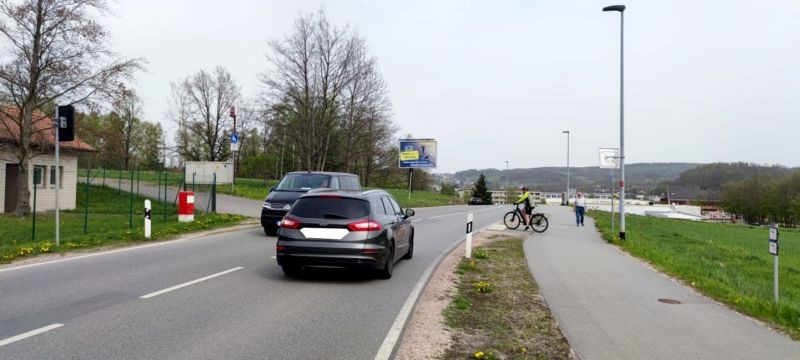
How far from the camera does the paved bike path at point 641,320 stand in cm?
552

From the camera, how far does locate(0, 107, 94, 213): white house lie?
23.1m

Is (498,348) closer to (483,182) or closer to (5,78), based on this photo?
(5,78)

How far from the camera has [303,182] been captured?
1616 centimetres

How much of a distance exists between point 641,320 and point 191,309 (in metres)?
5.38

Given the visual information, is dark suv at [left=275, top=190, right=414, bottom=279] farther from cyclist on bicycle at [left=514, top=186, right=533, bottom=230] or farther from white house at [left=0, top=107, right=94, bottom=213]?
white house at [left=0, top=107, right=94, bottom=213]

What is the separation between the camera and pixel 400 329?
584cm

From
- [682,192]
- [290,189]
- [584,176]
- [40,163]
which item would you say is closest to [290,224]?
[290,189]

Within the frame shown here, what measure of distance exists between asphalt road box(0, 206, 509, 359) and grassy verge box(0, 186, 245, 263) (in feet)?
5.75

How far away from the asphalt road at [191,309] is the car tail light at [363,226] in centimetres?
87

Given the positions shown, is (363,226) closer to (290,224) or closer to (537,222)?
(290,224)

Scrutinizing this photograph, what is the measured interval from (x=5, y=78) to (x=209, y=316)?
19740mm

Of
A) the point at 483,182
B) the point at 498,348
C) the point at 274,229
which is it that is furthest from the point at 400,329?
the point at 483,182

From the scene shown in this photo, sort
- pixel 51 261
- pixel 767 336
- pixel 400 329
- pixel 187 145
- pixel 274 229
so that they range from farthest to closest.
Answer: pixel 187 145 → pixel 274 229 → pixel 51 261 → pixel 767 336 → pixel 400 329

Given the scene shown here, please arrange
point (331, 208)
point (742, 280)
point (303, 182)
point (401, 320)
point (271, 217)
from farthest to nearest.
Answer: point (303, 182) < point (271, 217) < point (742, 280) < point (331, 208) < point (401, 320)
